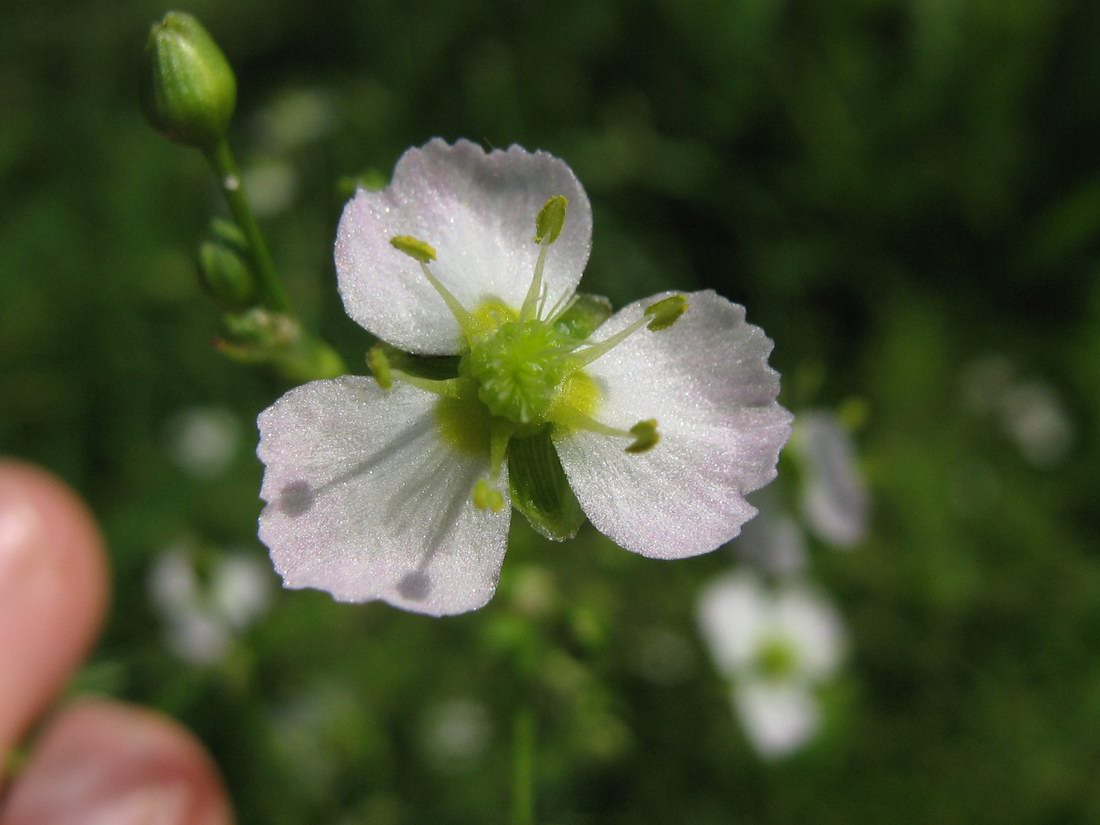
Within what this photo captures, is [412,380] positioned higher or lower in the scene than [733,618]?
higher

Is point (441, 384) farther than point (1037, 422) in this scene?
No

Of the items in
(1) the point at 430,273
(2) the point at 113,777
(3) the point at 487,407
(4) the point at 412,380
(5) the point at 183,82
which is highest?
(5) the point at 183,82

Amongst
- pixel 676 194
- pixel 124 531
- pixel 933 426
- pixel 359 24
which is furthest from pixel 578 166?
pixel 124 531

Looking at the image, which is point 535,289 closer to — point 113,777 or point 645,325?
point 645,325

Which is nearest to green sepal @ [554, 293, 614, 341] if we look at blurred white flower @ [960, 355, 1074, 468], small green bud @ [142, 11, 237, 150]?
small green bud @ [142, 11, 237, 150]

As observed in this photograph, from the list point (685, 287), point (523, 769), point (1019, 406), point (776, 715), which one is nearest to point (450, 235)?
point (523, 769)

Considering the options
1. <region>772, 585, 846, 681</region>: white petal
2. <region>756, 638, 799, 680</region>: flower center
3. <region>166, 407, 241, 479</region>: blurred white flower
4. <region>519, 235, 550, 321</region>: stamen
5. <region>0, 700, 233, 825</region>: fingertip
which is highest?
<region>519, 235, 550, 321</region>: stamen

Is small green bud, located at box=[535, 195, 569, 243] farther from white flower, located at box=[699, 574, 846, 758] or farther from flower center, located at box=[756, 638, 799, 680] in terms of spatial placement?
flower center, located at box=[756, 638, 799, 680]
